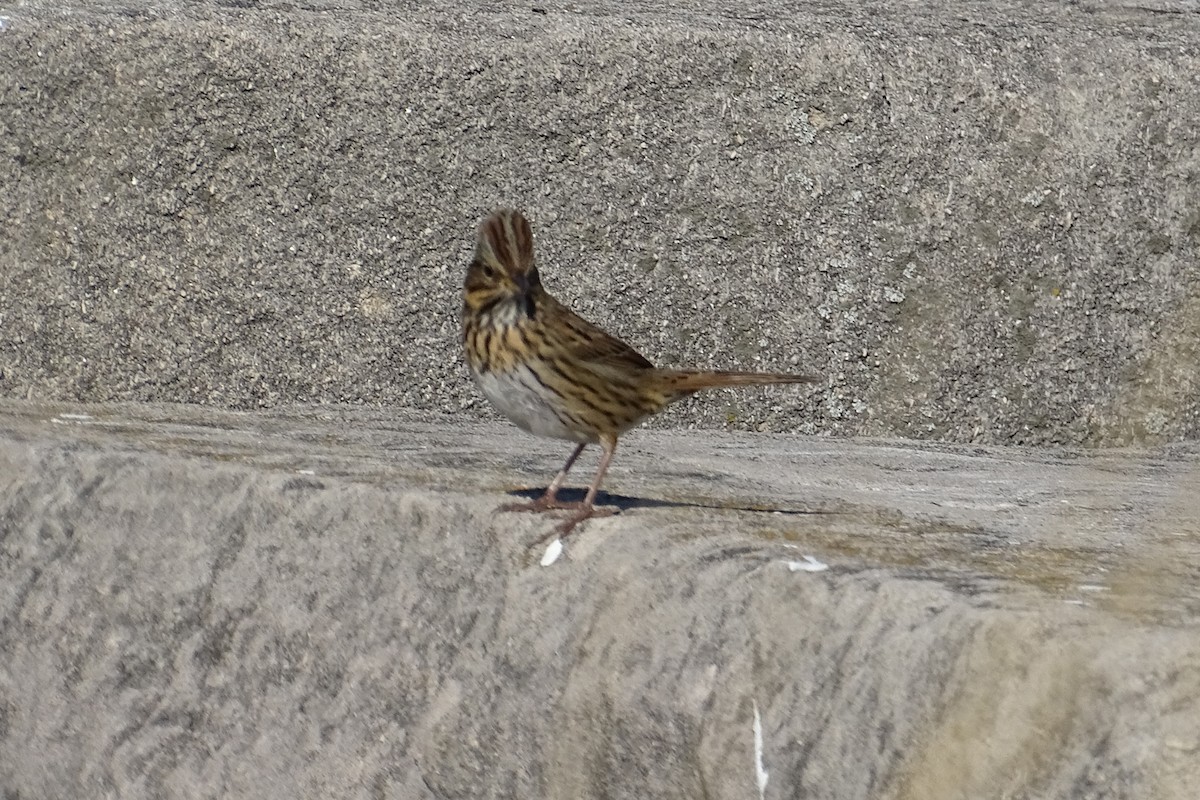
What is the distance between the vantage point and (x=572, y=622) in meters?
3.23

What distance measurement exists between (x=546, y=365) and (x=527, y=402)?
95 mm

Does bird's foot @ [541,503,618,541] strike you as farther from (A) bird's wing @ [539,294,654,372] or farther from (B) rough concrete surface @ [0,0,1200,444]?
(B) rough concrete surface @ [0,0,1200,444]

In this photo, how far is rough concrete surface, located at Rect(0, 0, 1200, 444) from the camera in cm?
481

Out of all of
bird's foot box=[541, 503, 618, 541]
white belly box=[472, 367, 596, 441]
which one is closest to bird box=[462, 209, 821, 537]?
white belly box=[472, 367, 596, 441]

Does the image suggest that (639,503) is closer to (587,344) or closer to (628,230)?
(587,344)

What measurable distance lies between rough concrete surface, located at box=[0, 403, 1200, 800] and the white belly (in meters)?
0.14

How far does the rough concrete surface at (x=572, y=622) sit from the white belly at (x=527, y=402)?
0.47 ft

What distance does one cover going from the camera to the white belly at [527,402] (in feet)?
13.5

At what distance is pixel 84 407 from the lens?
483cm

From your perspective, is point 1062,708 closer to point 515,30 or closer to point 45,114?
point 515,30

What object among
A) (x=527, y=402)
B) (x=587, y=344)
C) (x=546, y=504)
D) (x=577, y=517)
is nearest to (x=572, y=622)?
(x=577, y=517)

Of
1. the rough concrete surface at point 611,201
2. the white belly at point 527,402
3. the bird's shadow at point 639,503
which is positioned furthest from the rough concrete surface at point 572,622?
the rough concrete surface at point 611,201

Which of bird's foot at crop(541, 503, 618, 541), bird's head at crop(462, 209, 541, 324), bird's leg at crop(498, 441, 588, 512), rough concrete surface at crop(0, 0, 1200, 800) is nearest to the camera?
bird's foot at crop(541, 503, 618, 541)

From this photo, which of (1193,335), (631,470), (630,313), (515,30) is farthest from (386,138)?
(1193,335)
